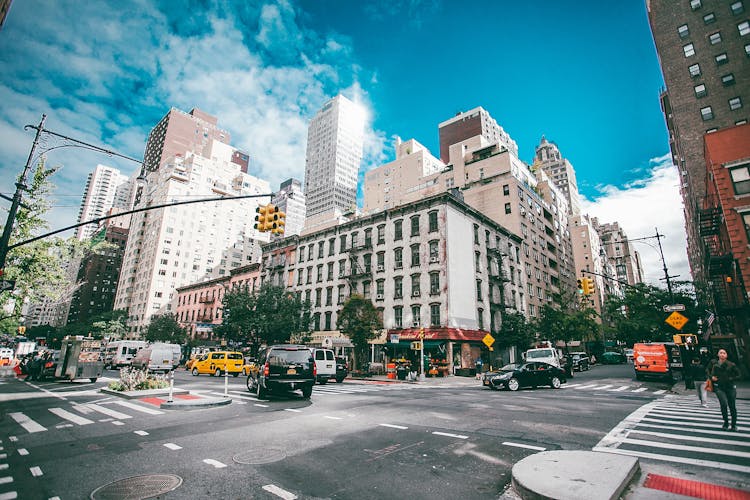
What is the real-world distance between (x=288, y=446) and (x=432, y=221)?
30.6m

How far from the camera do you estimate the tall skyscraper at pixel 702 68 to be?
39562 millimetres

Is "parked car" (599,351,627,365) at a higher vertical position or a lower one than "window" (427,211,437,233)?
lower

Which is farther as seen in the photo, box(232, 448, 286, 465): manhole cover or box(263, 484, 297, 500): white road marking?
box(232, 448, 286, 465): manhole cover

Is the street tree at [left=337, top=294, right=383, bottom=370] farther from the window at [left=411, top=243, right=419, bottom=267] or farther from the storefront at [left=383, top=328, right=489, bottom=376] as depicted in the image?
the window at [left=411, top=243, right=419, bottom=267]

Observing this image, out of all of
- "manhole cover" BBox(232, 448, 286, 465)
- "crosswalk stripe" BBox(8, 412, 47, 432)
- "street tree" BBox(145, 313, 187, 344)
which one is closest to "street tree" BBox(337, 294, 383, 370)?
"crosswalk stripe" BBox(8, 412, 47, 432)

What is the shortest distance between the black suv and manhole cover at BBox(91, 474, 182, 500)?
8422mm

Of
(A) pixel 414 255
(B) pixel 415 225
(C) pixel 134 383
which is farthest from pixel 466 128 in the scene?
(C) pixel 134 383

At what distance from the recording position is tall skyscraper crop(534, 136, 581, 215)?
117625 millimetres

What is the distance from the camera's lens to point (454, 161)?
64875 millimetres

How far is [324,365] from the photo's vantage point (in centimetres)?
2264

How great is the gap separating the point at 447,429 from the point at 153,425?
7.27m

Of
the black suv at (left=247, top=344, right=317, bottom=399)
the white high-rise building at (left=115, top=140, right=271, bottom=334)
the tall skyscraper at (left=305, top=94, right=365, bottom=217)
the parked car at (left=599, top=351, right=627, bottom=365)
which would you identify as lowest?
the parked car at (left=599, top=351, right=627, bottom=365)

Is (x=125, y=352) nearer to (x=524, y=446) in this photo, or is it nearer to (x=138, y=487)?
(x=138, y=487)

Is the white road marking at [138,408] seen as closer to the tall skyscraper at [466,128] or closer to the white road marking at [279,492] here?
the white road marking at [279,492]
